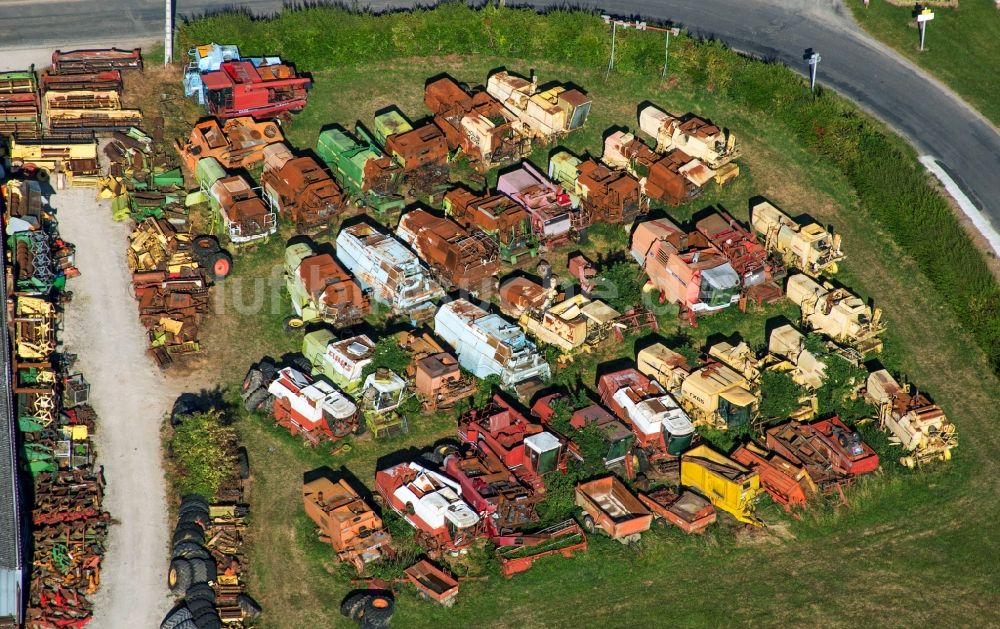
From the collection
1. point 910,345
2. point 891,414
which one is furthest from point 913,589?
point 910,345

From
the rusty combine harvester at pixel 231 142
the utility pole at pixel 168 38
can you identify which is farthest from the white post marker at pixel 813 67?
the utility pole at pixel 168 38

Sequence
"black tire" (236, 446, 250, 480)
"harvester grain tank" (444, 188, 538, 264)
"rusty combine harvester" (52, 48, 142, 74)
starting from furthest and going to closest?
"rusty combine harvester" (52, 48, 142, 74) < "harvester grain tank" (444, 188, 538, 264) < "black tire" (236, 446, 250, 480)

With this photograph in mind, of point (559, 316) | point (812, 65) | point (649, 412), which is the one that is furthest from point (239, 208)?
point (812, 65)

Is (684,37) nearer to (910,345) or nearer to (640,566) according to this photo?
(910,345)

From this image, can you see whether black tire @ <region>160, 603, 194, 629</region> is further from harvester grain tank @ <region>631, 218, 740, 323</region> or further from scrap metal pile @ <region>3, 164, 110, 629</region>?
harvester grain tank @ <region>631, 218, 740, 323</region>

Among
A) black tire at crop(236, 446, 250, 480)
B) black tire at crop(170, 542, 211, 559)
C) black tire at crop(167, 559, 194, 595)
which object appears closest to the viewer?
black tire at crop(167, 559, 194, 595)

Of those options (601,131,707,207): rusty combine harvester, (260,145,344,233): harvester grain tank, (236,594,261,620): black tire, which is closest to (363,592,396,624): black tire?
(236,594,261,620): black tire
